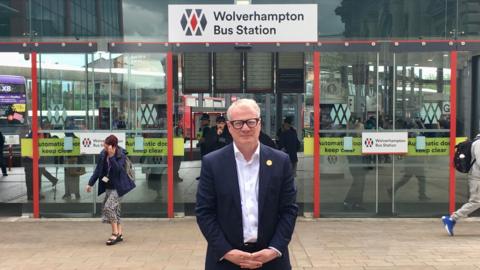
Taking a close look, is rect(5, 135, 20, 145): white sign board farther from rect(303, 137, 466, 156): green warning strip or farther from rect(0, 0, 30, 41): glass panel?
rect(303, 137, 466, 156): green warning strip

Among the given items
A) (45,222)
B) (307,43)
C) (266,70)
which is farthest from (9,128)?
(307,43)

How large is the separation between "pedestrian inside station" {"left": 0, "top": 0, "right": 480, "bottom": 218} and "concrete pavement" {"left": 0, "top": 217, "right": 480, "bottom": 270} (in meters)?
0.58

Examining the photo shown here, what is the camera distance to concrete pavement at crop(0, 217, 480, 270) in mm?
6254

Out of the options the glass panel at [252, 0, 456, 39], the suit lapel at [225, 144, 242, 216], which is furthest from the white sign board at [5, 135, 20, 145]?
the suit lapel at [225, 144, 242, 216]

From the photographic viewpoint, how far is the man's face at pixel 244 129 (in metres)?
3.16

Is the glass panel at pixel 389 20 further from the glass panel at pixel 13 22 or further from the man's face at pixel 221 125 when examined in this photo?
the glass panel at pixel 13 22

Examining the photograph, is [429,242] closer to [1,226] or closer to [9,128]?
[1,226]

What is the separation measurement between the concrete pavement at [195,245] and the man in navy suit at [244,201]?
118 inches

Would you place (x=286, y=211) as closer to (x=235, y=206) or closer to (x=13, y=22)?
(x=235, y=206)

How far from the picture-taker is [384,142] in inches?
353

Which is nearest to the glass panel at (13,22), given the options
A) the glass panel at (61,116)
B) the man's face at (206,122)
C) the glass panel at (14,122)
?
the glass panel at (14,122)

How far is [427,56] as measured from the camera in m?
8.98

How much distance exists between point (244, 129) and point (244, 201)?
43 centimetres

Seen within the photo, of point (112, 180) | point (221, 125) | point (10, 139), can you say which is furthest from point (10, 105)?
point (112, 180)
